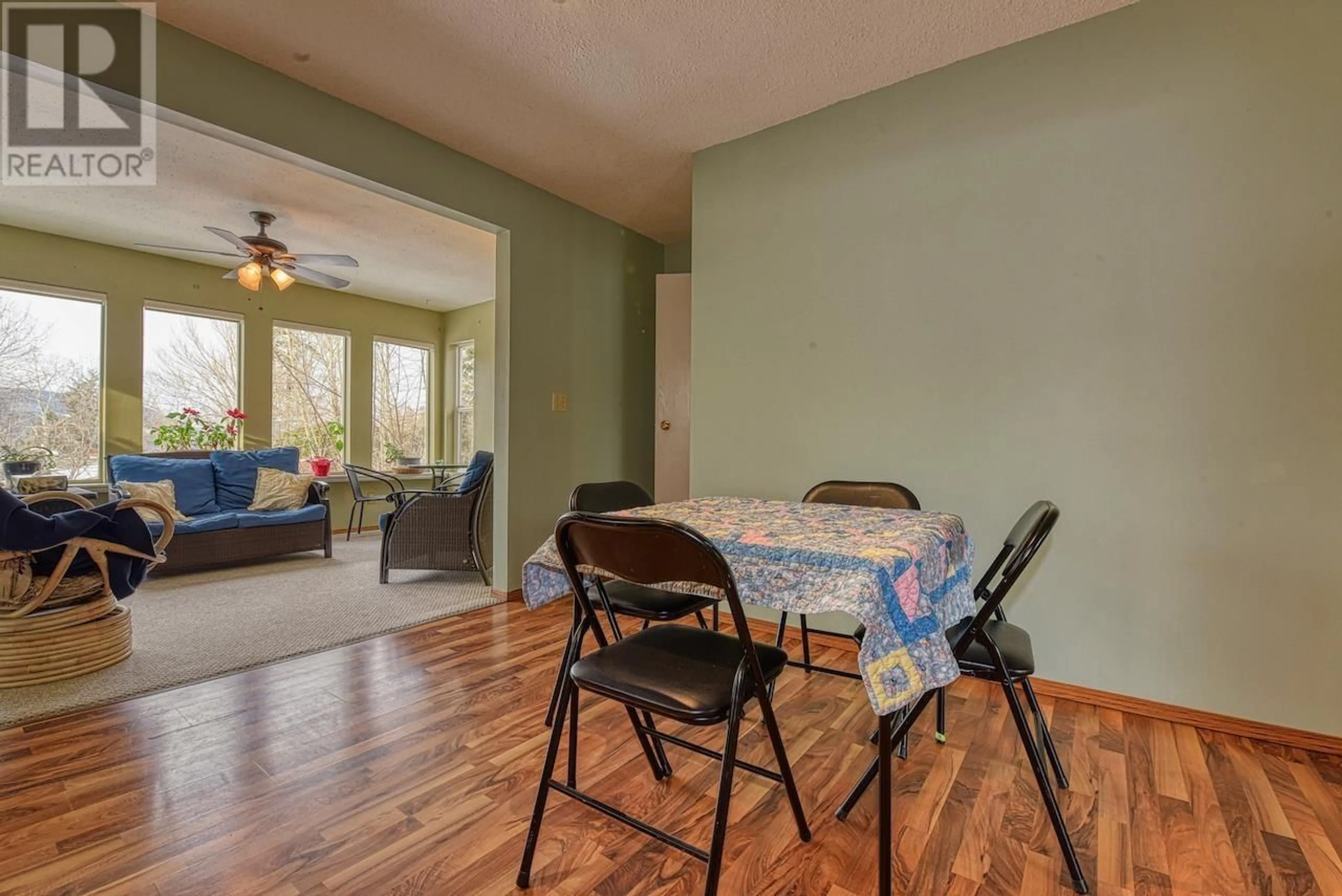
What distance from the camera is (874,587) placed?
1062 millimetres

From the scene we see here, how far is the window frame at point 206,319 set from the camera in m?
4.92

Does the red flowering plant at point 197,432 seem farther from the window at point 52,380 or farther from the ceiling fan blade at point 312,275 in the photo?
the ceiling fan blade at point 312,275

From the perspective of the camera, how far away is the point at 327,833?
1424 millimetres

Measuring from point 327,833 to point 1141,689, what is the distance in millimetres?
2676

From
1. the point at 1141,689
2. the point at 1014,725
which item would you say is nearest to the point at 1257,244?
the point at 1141,689

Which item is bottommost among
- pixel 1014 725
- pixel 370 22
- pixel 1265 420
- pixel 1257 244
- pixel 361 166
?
pixel 1014 725

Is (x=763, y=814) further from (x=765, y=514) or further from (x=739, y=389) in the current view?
(x=739, y=389)

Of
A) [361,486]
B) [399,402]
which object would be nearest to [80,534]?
[361,486]

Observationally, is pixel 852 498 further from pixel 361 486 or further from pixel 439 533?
pixel 361 486

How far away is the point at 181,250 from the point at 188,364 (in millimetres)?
1624

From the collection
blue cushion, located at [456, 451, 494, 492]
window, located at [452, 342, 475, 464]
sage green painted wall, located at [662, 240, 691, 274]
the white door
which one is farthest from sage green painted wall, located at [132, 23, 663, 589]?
window, located at [452, 342, 475, 464]

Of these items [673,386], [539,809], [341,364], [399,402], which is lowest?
[539,809]

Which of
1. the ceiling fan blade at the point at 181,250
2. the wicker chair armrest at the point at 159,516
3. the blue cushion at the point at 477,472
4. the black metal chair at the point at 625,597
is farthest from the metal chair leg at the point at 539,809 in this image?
the ceiling fan blade at the point at 181,250

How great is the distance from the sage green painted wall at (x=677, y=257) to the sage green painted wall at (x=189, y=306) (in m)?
3.68
